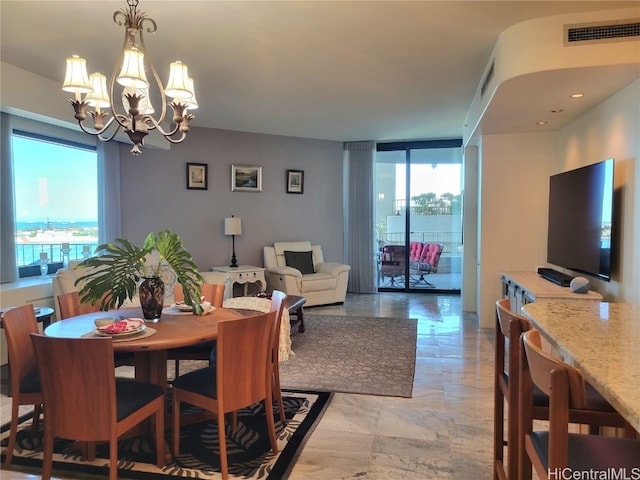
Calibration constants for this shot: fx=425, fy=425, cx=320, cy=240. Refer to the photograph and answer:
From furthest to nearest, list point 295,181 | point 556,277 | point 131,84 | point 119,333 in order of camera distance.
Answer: point 295,181 < point 556,277 < point 131,84 < point 119,333

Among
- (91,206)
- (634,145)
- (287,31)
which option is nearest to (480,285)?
(634,145)

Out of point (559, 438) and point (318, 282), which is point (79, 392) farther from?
point (318, 282)

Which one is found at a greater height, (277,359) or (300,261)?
(300,261)

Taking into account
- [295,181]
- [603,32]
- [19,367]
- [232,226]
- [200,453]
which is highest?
[603,32]

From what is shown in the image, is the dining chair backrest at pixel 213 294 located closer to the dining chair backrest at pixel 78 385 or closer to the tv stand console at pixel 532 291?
the dining chair backrest at pixel 78 385

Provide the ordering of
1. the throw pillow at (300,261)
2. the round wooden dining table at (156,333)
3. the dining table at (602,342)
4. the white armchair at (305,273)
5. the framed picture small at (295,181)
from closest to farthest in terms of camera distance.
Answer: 1. the dining table at (602,342)
2. the round wooden dining table at (156,333)
3. the white armchair at (305,273)
4. the throw pillow at (300,261)
5. the framed picture small at (295,181)

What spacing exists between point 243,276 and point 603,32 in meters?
4.81

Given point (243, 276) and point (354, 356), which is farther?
point (243, 276)

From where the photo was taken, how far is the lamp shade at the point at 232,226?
6.30m

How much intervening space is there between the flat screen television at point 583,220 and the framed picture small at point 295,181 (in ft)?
12.7

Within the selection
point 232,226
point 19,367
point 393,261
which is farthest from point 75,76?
point 393,261

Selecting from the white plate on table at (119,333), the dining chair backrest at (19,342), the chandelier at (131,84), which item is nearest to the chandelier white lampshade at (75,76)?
the chandelier at (131,84)

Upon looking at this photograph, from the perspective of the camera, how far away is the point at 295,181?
7.14 m

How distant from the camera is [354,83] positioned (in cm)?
428
